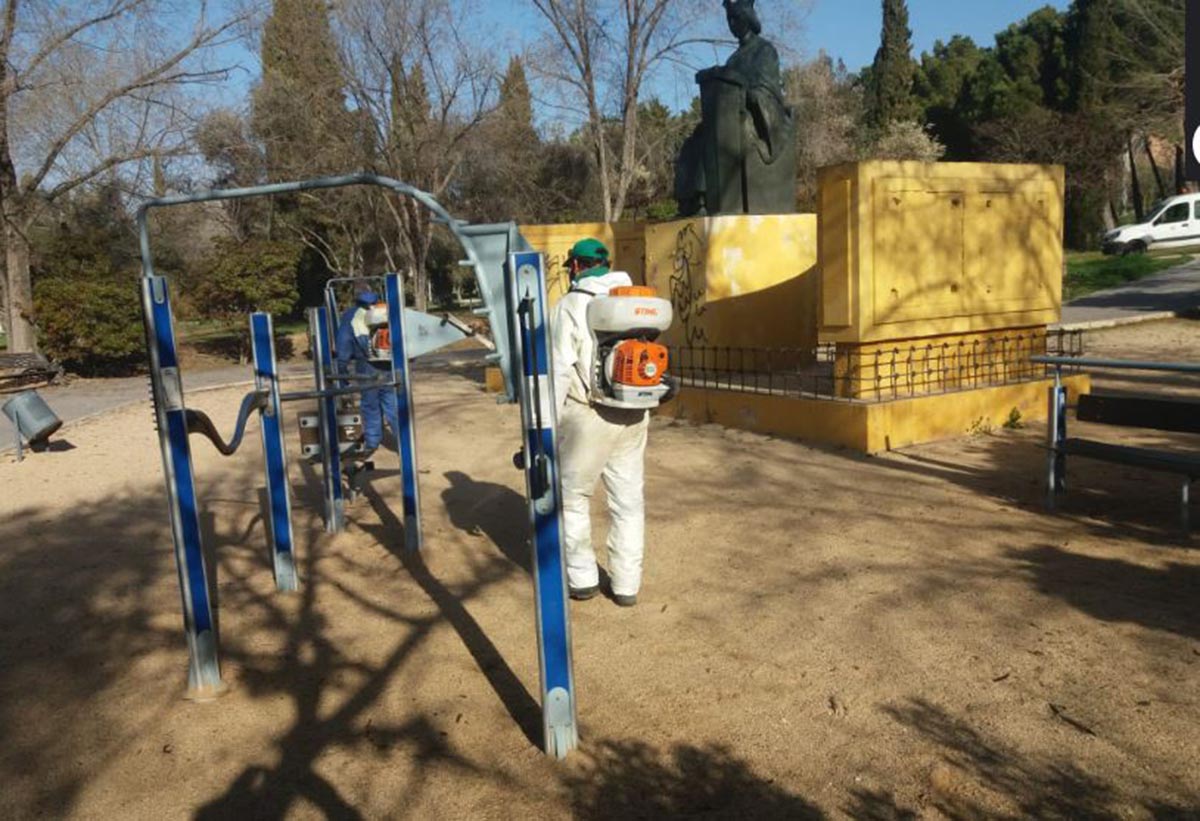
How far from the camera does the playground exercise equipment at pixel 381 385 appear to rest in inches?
127

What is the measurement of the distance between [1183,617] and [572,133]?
32743mm

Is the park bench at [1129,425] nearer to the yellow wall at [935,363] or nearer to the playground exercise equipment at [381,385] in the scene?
the yellow wall at [935,363]

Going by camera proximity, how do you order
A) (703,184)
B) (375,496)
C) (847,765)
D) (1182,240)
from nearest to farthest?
(847,765)
(375,496)
(703,184)
(1182,240)

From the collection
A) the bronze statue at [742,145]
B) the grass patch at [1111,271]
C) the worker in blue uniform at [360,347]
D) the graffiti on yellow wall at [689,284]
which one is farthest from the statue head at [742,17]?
the grass patch at [1111,271]

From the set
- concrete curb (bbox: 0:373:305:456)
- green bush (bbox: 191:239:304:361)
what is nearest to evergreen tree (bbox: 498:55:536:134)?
green bush (bbox: 191:239:304:361)

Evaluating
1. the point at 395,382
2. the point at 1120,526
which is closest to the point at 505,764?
the point at 395,382

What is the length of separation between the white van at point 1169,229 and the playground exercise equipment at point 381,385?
28555 millimetres

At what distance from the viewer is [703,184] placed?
11.1 m

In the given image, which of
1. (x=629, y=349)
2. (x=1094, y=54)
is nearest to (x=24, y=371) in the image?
(x=629, y=349)

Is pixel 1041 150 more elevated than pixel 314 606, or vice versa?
pixel 1041 150

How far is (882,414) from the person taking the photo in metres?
7.79

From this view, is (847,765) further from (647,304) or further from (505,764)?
(647,304)

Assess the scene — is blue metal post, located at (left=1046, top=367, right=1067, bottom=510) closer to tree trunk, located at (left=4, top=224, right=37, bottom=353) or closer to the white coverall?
the white coverall

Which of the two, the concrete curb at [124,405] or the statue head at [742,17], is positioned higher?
the statue head at [742,17]
